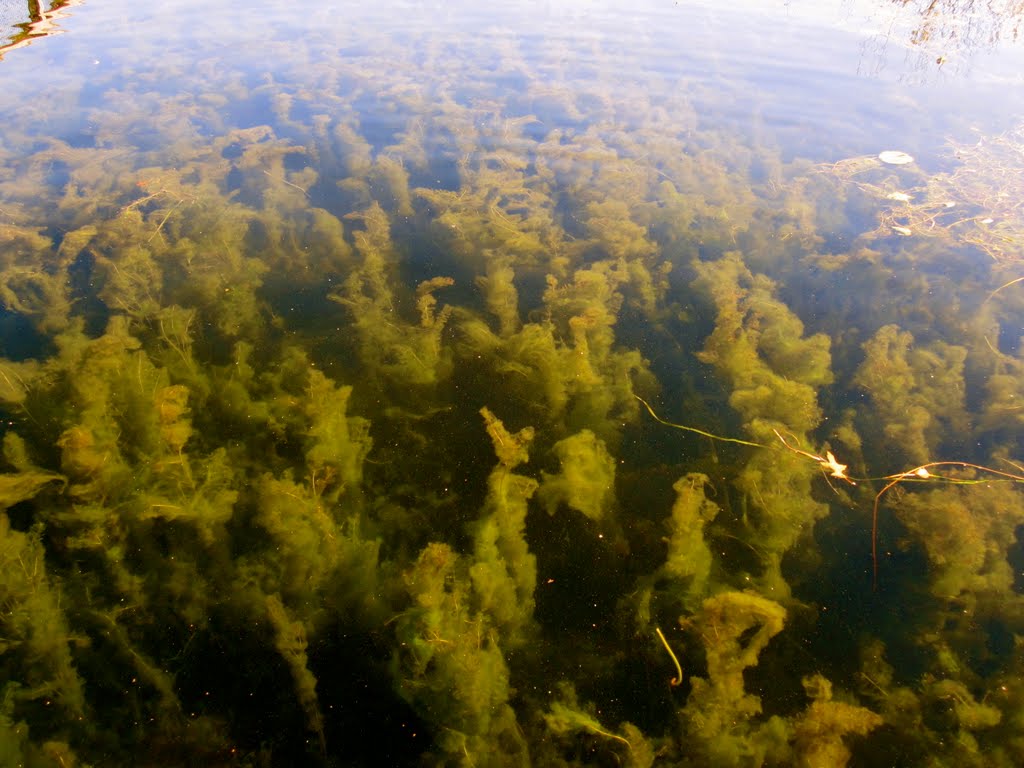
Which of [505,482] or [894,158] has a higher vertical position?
[894,158]

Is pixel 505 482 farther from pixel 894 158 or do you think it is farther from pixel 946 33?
pixel 946 33

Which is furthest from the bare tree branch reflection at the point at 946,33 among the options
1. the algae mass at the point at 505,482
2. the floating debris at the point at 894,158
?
the algae mass at the point at 505,482

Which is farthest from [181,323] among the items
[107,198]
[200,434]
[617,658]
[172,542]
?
[617,658]

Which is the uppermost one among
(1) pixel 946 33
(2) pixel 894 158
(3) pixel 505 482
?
(1) pixel 946 33

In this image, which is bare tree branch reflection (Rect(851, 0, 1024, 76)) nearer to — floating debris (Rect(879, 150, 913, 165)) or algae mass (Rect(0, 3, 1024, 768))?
floating debris (Rect(879, 150, 913, 165))

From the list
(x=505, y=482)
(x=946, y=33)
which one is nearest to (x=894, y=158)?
(x=946, y=33)

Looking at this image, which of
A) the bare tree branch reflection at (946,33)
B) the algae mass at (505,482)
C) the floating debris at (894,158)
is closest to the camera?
the algae mass at (505,482)

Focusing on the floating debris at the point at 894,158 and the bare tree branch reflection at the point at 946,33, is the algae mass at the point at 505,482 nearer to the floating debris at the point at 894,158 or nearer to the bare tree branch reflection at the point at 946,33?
the floating debris at the point at 894,158

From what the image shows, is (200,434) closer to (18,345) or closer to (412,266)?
(18,345)

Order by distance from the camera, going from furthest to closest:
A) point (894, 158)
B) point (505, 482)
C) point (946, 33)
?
point (946, 33) → point (894, 158) → point (505, 482)
